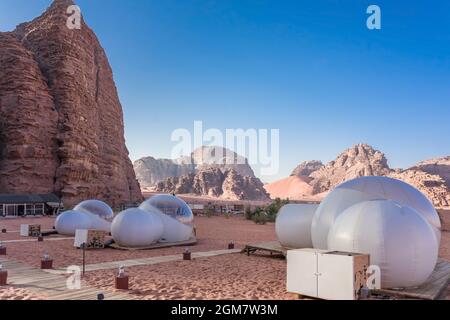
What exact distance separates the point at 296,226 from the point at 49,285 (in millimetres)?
10263

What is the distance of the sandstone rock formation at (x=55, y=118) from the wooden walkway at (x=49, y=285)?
46.8 meters

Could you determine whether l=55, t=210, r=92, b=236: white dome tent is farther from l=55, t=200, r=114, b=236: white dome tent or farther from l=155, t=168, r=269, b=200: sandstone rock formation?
l=155, t=168, r=269, b=200: sandstone rock formation

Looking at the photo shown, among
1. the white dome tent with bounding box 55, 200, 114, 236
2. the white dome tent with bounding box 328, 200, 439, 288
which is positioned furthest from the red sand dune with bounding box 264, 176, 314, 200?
the white dome tent with bounding box 328, 200, 439, 288

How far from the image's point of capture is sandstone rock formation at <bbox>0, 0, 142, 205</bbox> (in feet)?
183

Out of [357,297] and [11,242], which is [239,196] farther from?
[357,297]

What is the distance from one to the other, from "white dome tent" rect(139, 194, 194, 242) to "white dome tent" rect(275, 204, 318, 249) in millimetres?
6677

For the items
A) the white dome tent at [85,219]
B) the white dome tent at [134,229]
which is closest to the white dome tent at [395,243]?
the white dome tent at [134,229]

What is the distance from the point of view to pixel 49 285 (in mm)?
10469

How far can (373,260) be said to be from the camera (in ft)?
30.8

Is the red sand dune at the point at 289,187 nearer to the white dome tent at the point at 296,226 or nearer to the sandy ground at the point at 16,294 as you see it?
the white dome tent at the point at 296,226

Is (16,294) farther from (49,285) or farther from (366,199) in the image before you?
(366,199)

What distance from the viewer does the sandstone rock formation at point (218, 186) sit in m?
120
